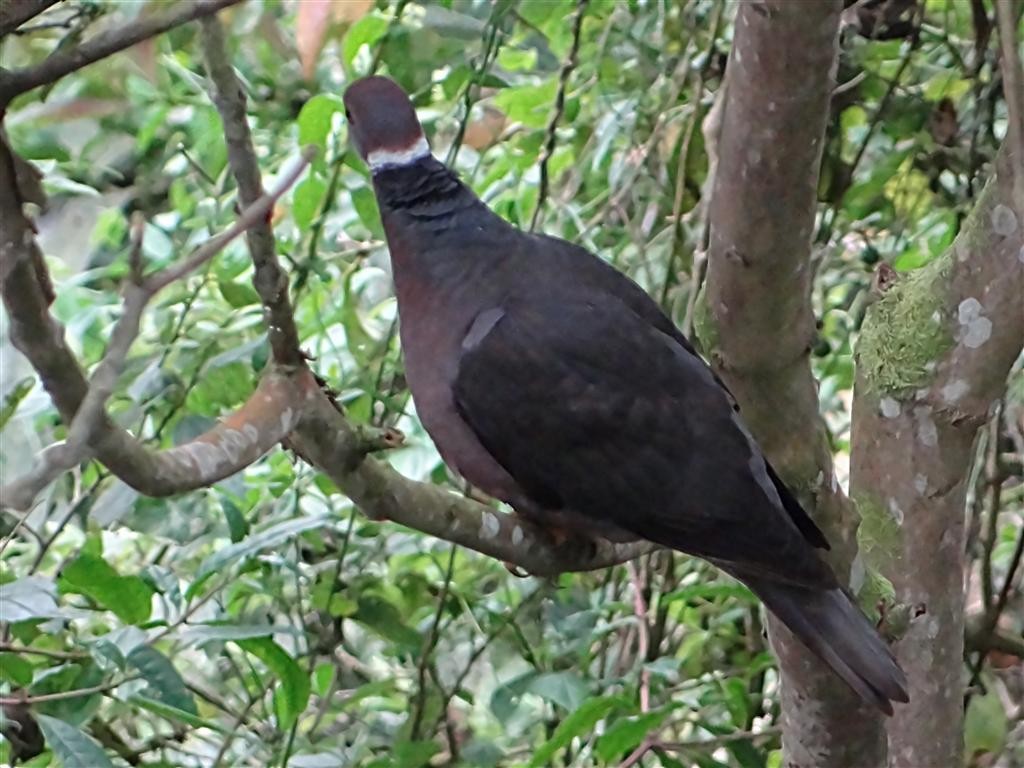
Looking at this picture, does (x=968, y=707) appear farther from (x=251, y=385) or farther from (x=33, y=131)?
(x=33, y=131)

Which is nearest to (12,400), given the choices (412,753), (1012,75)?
(412,753)

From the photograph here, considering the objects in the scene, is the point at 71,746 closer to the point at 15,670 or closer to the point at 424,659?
the point at 15,670

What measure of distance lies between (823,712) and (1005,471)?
0.61m

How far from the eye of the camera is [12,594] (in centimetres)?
90

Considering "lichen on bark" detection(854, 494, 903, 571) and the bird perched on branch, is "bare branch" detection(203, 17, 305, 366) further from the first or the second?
"lichen on bark" detection(854, 494, 903, 571)

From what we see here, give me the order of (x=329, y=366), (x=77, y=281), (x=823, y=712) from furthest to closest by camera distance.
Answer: (x=329, y=366), (x=77, y=281), (x=823, y=712)

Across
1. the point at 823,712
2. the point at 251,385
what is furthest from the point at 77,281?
the point at 823,712

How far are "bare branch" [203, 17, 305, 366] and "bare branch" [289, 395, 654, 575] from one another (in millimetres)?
90

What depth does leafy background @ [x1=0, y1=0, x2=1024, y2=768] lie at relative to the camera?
1071 millimetres

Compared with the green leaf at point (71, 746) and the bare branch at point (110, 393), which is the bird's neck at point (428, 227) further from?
the green leaf at point (71, 746)

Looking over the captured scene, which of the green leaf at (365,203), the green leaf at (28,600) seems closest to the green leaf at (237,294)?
the green leaf at (365,203)

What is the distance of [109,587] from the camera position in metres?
0.96

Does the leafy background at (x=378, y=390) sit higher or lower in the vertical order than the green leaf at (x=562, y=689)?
higher

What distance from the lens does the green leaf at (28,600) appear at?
0.88 metres
